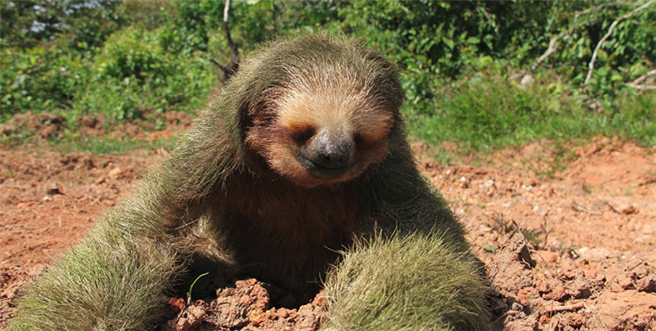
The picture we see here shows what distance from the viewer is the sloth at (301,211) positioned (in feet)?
8.86

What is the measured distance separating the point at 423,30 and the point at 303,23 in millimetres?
2995

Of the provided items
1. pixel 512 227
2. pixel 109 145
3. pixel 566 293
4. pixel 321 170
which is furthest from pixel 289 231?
pixel 109 145

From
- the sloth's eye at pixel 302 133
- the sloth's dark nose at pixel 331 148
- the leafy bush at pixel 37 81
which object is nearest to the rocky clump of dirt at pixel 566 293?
the sloth's dark nose at pixel 331 148

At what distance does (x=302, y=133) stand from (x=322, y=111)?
17 cm

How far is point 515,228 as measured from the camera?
4348 mm

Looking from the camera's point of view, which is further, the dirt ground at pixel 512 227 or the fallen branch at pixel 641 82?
the fallen branch at pixel 641 82

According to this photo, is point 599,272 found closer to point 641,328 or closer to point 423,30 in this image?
point 641,328

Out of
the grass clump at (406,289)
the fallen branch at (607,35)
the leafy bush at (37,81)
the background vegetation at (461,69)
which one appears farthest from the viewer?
the leafy bush at (37,81)

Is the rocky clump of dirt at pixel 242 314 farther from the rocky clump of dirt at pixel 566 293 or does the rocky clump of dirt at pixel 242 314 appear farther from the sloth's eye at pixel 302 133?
the rocky clump of dirt at pixel 566 293

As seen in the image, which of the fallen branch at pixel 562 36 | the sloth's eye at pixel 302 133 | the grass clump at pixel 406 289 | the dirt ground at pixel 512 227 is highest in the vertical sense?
the sloth's eye at pixel 302 133

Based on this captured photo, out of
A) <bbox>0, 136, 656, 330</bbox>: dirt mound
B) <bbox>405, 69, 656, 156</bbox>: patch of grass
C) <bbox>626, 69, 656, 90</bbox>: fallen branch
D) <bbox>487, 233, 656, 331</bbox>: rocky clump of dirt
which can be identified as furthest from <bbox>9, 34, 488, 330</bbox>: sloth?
<bbox>626, 69, 656, 90</bbox>: fallen branch

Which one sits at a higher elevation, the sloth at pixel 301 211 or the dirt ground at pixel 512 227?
the sloth at pixel 301 211

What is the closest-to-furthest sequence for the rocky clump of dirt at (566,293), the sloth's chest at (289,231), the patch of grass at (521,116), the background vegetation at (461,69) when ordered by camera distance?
1. the rocky clump of dirt at (566,293)
2. the sloth's chest at (289,231)
3. the patch of grass at (521,116)
4. the background vegetation at (461,69)

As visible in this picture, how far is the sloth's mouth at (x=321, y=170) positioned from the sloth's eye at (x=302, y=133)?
0.10 m
